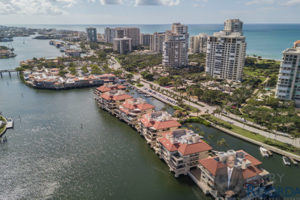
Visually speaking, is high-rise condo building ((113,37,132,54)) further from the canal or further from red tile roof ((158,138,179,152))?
red tile roof ((158,138,179,152))

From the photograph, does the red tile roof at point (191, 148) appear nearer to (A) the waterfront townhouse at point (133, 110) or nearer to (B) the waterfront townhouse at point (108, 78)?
(A) the waterfront townhouse at point (133, 110)

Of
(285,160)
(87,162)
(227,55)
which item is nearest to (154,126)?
(87,162)

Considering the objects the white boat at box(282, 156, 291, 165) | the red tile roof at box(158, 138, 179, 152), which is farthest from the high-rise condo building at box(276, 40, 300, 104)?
the red tile roof at box(158, 138, 179, 152)

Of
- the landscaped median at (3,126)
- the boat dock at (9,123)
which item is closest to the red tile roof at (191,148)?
the landscaped median at (3,126)

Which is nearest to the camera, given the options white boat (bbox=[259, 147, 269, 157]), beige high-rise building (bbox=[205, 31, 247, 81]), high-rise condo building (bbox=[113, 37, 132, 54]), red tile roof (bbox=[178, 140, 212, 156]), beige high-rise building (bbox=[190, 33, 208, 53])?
red tile roof (bbox=[178, 140, 212, 156])

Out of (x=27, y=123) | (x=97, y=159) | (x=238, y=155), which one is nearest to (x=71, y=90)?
(x=27, y=123)

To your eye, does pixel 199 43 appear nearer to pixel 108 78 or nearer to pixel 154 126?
pixel 108 78
